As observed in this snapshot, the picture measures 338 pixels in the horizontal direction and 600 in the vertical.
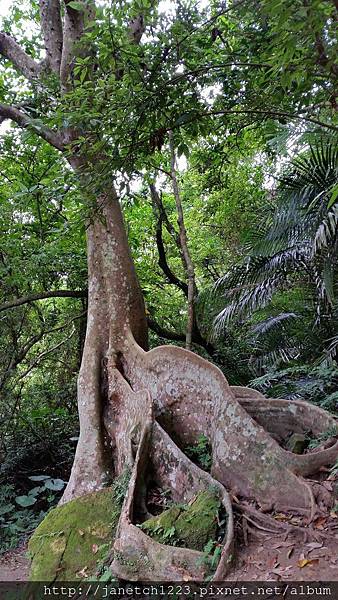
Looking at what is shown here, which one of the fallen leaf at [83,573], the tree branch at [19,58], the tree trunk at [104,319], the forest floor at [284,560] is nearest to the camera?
the forest floor at [284,560]

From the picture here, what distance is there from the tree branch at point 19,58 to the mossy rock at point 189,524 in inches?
218

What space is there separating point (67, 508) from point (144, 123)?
11.7 feet

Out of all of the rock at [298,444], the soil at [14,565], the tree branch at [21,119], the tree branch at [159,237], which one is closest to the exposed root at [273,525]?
the rock at [298,444]

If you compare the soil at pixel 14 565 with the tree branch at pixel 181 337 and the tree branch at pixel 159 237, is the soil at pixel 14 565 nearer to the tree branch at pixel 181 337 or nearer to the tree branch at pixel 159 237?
the tree branch at pixel 181 337

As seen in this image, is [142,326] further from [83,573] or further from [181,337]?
[181,337]

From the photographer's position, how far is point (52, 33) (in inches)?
257

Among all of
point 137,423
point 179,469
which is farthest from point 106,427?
point 179,469

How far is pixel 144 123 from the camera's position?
3.41 metres

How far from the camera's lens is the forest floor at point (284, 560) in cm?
→ 297

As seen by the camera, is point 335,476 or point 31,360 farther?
point 31,360

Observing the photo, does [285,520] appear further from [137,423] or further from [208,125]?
[208,125]

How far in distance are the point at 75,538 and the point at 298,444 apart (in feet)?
7.16

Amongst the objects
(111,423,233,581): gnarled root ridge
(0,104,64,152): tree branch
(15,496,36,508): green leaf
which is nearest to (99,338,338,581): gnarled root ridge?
(111,423,233,581): gnarled root ridge

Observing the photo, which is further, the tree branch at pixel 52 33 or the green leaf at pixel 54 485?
the tree branch at pixel 52 33
